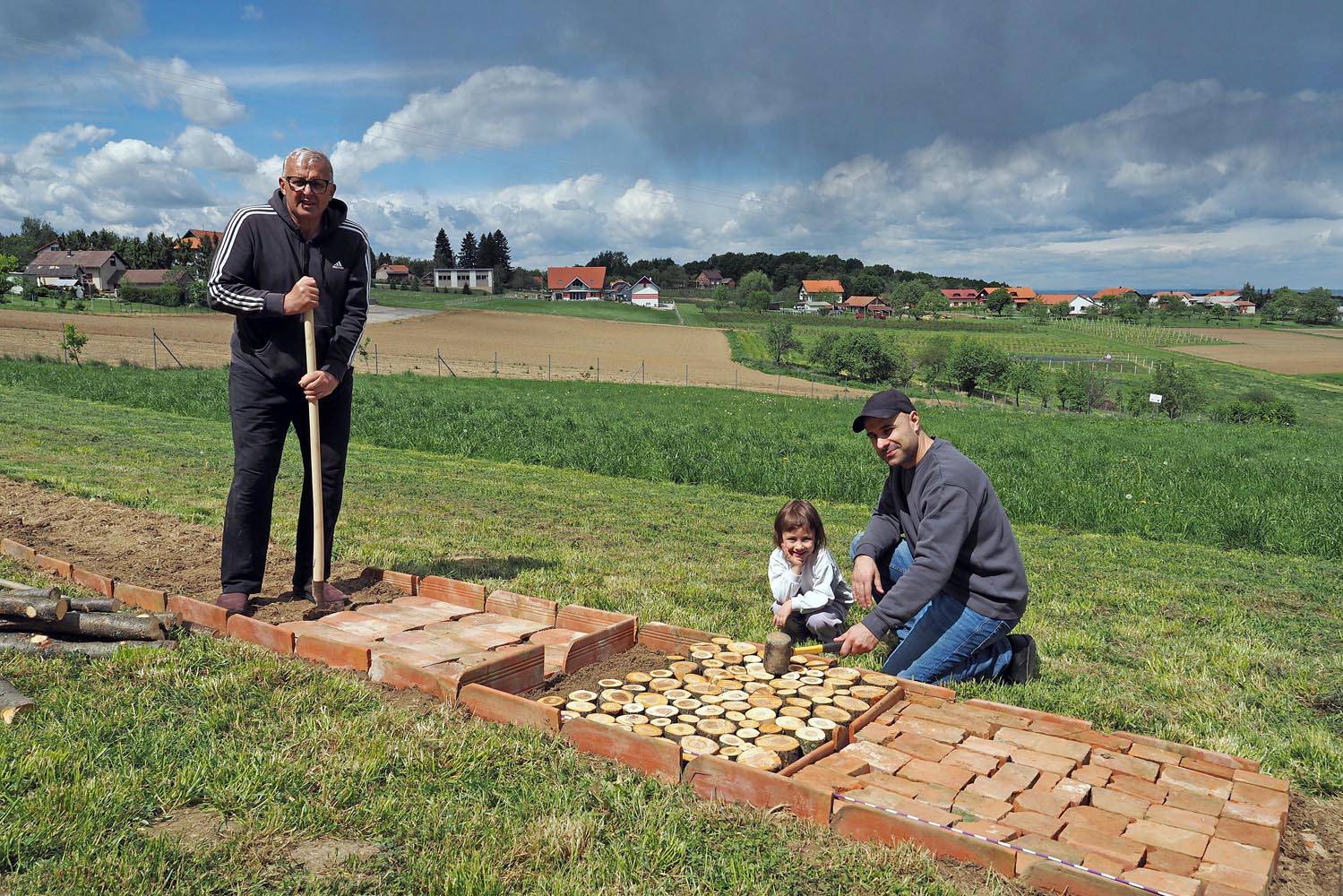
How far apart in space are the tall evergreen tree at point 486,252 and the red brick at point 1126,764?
158 meters

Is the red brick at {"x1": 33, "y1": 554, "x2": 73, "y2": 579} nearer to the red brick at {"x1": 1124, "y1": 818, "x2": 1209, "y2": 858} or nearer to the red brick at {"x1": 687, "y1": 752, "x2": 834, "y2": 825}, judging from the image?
the red brick at {"x1": 687, "y1": 752, "x2": 834, "y2": 825}

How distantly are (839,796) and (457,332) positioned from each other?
232 ft

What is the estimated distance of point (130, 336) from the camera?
52094mm

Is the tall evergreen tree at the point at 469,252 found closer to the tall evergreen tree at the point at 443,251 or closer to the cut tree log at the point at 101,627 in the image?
the tall evergreen tree at the point at 443,251

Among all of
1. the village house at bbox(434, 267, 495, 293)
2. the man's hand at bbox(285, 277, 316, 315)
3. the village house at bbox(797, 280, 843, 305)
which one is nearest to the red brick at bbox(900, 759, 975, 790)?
the man's hand at bbox(285, 277, 316, 315)

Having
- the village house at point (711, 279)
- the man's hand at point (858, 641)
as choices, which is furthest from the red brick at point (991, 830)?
the village house at point (711, 279)

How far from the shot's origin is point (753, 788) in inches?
136

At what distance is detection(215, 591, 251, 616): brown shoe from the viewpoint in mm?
5367

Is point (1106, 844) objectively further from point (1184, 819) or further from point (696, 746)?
point (696, 746)

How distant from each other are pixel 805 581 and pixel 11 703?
4330 mm

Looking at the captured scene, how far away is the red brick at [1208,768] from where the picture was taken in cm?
380

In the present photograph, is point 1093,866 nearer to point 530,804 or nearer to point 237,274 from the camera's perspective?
point 530,804

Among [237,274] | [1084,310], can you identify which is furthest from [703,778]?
[1084,310]

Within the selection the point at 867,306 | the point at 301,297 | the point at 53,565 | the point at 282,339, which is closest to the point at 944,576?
the point at 301,297
